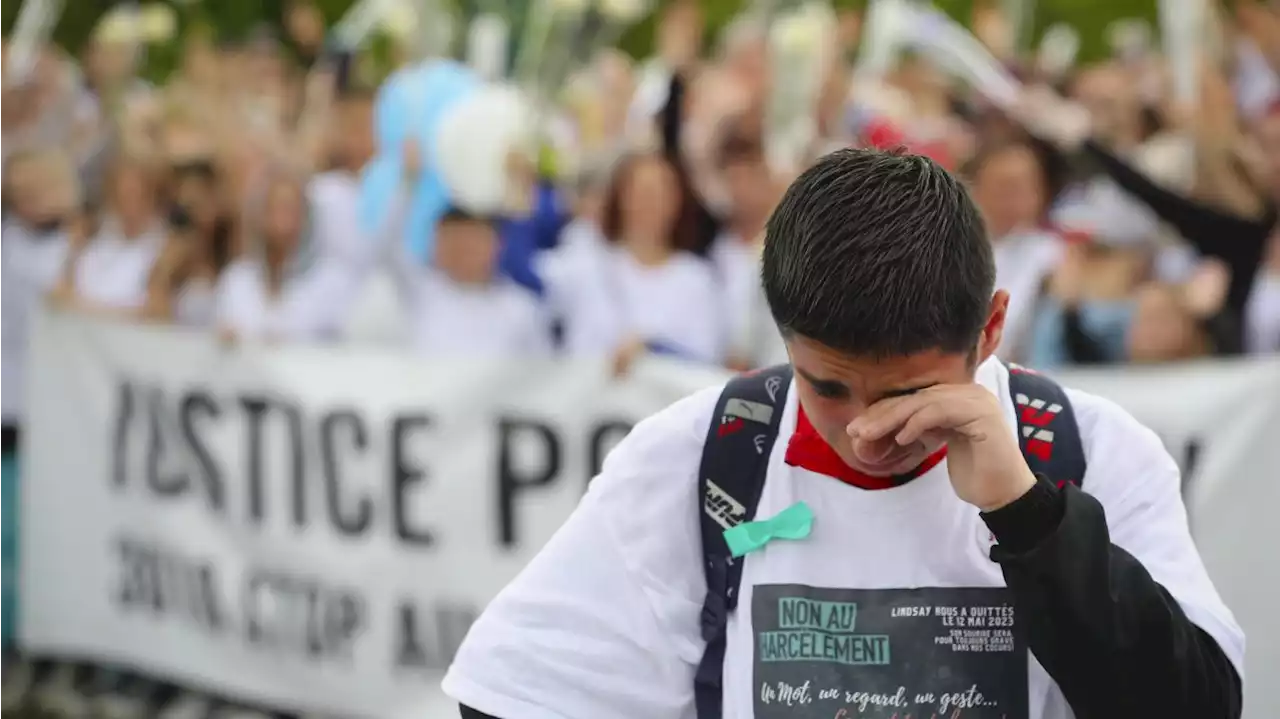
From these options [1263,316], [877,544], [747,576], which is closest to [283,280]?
[1263,316]

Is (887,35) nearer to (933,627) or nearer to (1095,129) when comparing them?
(1095,129)

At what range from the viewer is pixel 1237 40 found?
27.9ft

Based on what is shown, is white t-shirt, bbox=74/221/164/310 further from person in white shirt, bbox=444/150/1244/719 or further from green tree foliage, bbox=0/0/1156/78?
person in white shirt, bbox=444/150/1244/719

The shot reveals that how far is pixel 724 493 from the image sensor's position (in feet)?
7.00

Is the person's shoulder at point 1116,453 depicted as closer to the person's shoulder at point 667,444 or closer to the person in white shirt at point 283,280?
the person's shoulder at point 667,444

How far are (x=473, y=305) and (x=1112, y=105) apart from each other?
3.31 meters

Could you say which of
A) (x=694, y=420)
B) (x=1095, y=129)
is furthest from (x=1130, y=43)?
(x=694, y=420)

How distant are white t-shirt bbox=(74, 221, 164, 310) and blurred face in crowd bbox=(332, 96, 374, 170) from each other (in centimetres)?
118

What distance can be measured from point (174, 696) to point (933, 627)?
530 cm

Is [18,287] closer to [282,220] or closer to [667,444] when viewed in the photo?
[282,220]

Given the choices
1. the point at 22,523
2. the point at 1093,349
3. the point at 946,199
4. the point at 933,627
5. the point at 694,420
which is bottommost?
the point at 22,523

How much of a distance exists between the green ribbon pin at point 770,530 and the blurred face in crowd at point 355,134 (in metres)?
6.49

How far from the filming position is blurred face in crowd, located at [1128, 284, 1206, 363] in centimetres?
486

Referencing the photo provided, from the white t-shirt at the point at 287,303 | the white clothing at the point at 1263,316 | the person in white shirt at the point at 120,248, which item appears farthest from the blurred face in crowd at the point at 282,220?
the white clothing at the point at 1263,316
